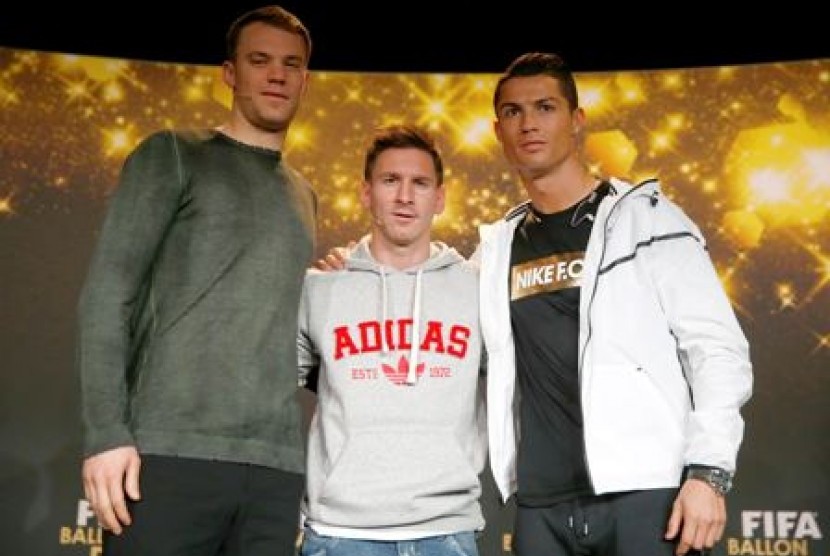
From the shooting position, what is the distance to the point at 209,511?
1890mm

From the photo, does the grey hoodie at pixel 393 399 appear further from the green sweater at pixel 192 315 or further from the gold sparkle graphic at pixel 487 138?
the gold sparkle graphic at pixel 487 138

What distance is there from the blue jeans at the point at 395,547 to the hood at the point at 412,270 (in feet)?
1.02

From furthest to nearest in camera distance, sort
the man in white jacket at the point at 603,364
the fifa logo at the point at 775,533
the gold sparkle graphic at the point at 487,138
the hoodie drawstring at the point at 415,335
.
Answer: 1. the gold sparkle graphic at the point at 487,138
2. the fifa logo at the point at 775,533
3. the hoodie drawstring at the point at 415,335
4. the man in white jacket at the point at 603,364

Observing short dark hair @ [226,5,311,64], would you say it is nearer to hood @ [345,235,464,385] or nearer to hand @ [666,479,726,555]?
hood @ [345,235,464,385]

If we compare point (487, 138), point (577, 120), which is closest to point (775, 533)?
point (487, 138)

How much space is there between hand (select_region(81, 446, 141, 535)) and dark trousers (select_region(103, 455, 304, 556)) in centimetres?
3

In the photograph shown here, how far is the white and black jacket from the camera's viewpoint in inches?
77.2

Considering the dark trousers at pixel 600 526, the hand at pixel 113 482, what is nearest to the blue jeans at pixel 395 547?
the dark trousers at pixel 600 526

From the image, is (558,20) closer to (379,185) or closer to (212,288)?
(379,185)

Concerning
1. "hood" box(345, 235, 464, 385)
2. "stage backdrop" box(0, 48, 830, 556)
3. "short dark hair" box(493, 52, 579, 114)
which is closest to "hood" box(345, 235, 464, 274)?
"hood" box(345, 235, 464, 385)

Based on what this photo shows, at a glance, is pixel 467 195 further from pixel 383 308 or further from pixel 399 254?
pixel 383 308

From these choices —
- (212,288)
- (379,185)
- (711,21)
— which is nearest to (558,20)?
(711,21)

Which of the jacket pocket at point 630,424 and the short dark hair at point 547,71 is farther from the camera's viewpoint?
the short dark hair at point 547,71

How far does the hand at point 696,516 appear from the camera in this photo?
74.0 inches
